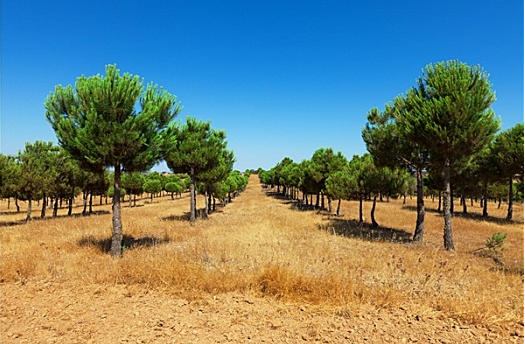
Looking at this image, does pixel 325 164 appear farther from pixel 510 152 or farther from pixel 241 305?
pixel 241 305

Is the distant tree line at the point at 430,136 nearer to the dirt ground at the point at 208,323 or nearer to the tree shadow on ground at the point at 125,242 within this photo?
the dirt ground at the point at 208,323

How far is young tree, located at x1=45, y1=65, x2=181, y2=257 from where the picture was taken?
9.27 m

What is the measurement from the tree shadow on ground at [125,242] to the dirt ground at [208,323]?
5.74 m

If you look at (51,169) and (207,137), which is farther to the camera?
(51,169)

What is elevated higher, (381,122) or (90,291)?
(381,122)

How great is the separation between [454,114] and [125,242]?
53.7ft

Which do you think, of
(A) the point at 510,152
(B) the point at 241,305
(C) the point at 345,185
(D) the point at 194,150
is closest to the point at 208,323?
(B) the point at 241,305

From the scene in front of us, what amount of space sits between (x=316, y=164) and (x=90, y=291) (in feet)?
92.1

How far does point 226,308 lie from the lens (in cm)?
525

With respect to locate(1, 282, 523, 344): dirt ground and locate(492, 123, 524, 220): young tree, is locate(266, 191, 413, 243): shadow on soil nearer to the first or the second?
locate(1, 282, 523, 344): dirt ground

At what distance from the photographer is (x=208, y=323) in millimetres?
4719

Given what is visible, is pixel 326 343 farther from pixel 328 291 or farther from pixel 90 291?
pixel 90 291

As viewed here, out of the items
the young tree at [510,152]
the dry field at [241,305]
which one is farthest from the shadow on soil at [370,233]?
the young tree at [510,152]

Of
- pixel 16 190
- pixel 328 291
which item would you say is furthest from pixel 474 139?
pixel 16 190
